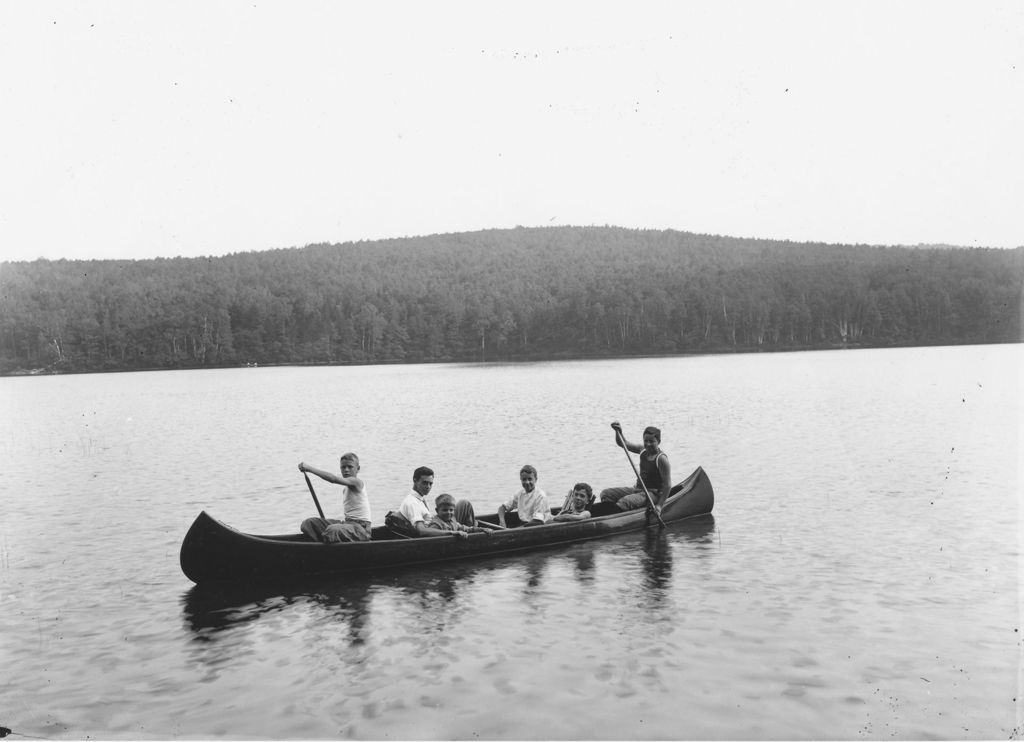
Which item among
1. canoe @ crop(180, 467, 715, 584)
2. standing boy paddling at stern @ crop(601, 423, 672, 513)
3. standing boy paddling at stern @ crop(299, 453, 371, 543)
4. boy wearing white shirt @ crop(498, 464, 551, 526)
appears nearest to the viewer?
canoe @ crop(180, 467, 715, 584)

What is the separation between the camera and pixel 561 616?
10.2 meters

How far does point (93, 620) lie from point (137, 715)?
3364mm

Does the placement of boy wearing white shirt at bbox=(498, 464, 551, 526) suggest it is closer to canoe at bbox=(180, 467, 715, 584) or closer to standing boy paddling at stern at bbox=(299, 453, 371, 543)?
canoe at bbox=(180, 467, 715, 584)

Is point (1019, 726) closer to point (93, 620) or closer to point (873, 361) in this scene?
point (93, 620)

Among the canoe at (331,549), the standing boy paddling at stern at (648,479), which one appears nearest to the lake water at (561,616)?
the canoe at (331,549)

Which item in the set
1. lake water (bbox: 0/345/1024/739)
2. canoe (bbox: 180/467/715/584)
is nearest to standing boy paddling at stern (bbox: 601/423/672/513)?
lake water (bbox: 0/345/1024/739)

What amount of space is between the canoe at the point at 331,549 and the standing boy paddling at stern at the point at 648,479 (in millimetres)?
1021

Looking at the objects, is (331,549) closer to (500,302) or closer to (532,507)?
(532,507)

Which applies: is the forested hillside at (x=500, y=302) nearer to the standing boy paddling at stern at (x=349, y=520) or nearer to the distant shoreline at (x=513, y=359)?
the distant shoreline at (x=513, y=359)

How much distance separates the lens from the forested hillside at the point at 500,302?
10825cm

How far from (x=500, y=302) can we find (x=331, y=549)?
408ft

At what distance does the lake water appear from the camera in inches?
297

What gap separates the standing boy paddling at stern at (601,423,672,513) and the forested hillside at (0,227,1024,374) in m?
92.1

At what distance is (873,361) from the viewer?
74.2 meters
